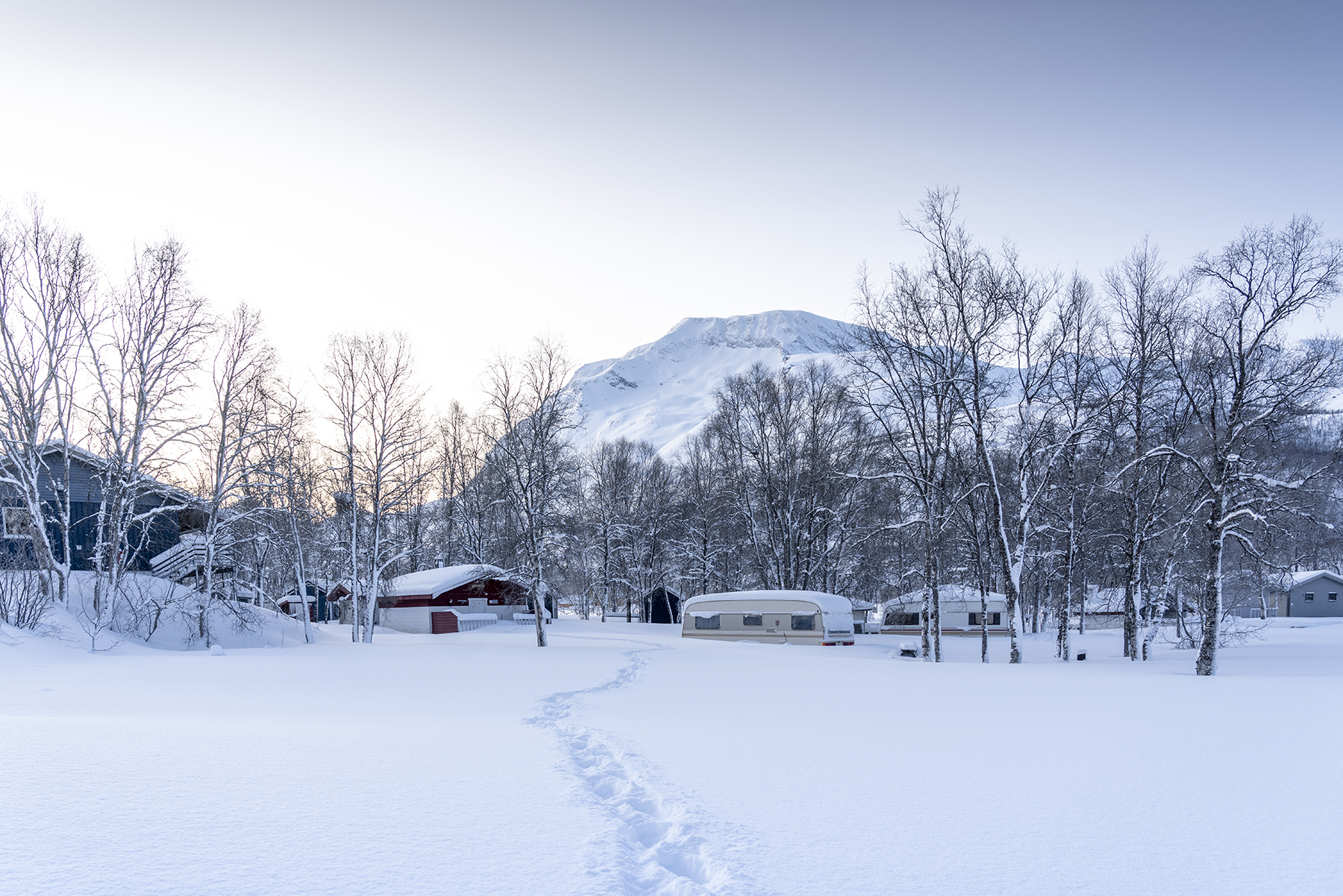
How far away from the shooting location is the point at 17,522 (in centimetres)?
2303

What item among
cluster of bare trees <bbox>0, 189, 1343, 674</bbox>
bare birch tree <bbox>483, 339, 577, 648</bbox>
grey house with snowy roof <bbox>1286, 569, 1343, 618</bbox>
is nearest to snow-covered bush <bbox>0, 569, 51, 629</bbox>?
cluster of bare trees <bbox>0, 189, 1343, 674</bbox>

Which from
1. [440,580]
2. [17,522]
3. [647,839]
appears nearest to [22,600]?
[17,522]

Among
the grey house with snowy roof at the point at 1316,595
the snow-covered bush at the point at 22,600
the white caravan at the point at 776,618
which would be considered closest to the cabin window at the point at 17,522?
the snow-covered bush at the point at 22,600

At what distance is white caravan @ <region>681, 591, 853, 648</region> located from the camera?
31.1 metres

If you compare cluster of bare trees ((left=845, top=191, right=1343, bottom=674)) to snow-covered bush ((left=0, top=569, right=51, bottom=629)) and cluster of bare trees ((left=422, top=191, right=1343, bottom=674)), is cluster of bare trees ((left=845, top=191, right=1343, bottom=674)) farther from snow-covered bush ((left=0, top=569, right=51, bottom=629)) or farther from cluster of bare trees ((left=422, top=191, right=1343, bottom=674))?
snow-covered bush ((left=0, top=569, right=51, bottom=629))

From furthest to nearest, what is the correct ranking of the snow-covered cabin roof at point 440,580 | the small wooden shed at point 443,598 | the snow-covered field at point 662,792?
the snow-covered cabin roof at point 440,580 → the small wooden shed at point 443,598 → the snow-covered field at point 662,792

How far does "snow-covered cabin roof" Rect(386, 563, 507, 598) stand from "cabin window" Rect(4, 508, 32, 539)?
1838 cm

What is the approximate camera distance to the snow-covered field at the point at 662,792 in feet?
14.8

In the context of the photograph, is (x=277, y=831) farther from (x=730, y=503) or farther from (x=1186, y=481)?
(x=730, y=503)

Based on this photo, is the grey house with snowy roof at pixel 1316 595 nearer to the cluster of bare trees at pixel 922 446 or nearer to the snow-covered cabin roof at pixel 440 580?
the cluster of bare trees at pixel 922 446

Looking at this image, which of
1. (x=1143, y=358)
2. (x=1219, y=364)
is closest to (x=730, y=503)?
(x=1143, y=358)

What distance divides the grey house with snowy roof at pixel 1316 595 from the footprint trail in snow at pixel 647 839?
77.3 m

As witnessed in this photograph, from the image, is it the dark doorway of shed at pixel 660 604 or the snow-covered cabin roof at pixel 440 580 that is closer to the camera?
the snow-covered cabin roof at pixel 440 580

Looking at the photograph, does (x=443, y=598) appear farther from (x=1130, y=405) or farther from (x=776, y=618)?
(x=1130, y=405)
